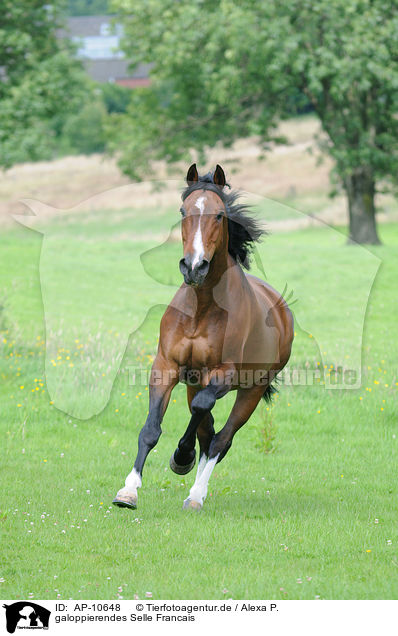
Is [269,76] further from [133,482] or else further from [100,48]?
[100,48]

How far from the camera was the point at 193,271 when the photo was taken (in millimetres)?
6031

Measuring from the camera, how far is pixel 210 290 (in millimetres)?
6777

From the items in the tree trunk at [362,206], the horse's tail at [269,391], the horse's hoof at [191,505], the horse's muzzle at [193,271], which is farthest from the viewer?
the tree trunk at [362,206]

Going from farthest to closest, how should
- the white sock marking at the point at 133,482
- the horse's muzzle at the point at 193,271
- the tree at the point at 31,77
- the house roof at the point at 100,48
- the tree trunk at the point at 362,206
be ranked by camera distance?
the house roof at the point at 100,48 → the tree trunk at the point at 362,206 → the tree at the point at 31,77 → the white sock marking at the point at 133,482 → the horse's muzzle at the point at 193,271

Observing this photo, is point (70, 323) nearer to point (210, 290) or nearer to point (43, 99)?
point (210, 290)

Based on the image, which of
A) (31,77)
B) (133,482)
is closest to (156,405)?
(133,482)

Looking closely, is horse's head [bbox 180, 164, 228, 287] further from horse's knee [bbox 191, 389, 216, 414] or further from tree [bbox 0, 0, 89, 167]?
tree [bbox 0, 0, 89, 167]

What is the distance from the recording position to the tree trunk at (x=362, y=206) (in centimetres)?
2920

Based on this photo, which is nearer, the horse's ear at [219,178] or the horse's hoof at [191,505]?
the horse's ear at [219,178]

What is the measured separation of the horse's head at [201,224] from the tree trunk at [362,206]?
75.7 ft

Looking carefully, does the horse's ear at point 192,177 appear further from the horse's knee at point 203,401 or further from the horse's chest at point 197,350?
the horse's knee at point 203,401

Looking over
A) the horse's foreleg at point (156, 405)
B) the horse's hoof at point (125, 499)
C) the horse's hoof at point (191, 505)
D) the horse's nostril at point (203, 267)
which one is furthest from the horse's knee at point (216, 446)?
the horse's nostril at point (203, 267)
